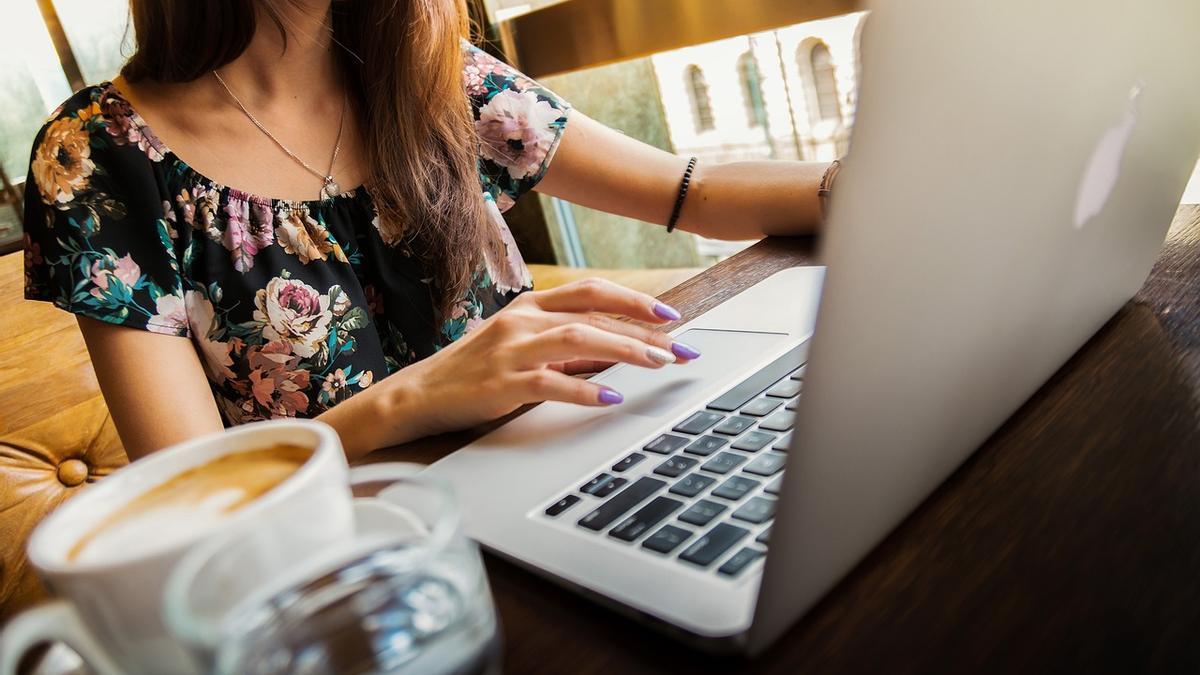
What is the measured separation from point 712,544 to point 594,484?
0.10 metres

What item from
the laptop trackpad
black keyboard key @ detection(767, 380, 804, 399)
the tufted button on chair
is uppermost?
black keyboard key @ detection(767, 380, 804, 399)

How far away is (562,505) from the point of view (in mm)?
403

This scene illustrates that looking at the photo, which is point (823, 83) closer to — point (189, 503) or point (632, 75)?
point (632, 75)

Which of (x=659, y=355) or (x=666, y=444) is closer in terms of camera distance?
(x=666, y=444)

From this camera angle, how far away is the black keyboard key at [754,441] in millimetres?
406

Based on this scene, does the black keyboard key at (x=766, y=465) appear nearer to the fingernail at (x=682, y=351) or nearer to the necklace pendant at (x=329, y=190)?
the fingernail at (x=682, y=351)

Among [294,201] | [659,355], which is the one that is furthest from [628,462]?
[294,201]

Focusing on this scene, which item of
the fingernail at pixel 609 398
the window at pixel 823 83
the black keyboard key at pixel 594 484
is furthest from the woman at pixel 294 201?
the window at pixel 823 83

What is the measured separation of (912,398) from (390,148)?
2.50 feet

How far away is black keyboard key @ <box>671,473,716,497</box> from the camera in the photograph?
38 centimetres

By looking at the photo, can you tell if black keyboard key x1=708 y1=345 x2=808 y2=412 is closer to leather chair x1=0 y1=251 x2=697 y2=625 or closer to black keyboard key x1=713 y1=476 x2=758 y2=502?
black keyboard key x1=713 y1=476 x2=758 y2=502

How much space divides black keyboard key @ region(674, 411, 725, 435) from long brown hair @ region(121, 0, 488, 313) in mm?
529

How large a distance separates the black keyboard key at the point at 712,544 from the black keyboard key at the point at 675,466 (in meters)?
0.06

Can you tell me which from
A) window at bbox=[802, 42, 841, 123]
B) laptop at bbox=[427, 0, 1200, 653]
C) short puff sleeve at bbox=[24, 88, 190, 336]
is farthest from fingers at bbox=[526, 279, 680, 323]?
window at bbox=[802, 42, 841, 123]
